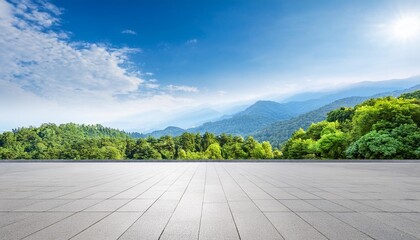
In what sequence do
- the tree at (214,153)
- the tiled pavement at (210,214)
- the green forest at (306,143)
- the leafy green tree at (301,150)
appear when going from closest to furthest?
the tiled pavement at (210,214) < the green forest at (306,143) < the leafy green tree at (301,150) < the tree at (214,153)

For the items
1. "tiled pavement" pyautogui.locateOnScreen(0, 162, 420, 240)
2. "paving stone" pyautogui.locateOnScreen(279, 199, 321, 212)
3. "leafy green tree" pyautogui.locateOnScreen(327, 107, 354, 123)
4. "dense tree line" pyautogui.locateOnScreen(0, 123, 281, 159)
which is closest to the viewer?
"tiled pavement" pyautogui.locateOnScreen(0, 162, 420, 240)

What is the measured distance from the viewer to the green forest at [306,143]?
3278 cm

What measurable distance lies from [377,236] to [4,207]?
7747 mm

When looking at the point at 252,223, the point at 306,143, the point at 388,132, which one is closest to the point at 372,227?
the point at 252,223

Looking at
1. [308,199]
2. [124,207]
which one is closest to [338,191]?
[308,199]

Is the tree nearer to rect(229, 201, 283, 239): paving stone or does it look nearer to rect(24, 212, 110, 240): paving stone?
rect(229, 201, 283, 239): paving stone

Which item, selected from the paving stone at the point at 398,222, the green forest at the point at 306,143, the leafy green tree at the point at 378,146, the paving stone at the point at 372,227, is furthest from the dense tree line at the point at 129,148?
the paving stone at the point at 372,227

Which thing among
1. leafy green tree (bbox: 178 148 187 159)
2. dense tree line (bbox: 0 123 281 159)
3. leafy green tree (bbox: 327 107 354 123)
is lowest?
leafy green tree (bbox: 178 148 187 159)

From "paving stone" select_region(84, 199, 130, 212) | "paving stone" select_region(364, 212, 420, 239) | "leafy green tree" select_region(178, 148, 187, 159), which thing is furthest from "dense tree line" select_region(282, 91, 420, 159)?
"leafy green tree" select_region(178, 148, 187, 159)

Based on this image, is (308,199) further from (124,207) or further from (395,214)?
(124,207)

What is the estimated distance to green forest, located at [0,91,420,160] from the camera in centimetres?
3278

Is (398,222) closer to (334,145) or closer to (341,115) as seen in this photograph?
(334,145)

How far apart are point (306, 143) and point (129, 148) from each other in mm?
43615

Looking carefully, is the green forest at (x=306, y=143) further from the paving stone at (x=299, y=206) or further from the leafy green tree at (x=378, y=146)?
the paving stone at (x=299, y=206)
